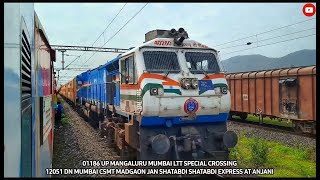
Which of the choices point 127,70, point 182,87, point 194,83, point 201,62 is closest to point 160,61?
point 182,87

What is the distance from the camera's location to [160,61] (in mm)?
7926

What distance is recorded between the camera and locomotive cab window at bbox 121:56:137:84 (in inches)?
322

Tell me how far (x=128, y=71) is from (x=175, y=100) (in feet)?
6.08

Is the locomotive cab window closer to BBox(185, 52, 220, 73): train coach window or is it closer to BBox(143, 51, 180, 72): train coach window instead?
BBox(143, 51, 180, 72): train coach window

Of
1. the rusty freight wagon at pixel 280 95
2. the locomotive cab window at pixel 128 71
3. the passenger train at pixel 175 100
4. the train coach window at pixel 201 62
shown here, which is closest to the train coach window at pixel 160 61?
the passenger train at pixel 175 100

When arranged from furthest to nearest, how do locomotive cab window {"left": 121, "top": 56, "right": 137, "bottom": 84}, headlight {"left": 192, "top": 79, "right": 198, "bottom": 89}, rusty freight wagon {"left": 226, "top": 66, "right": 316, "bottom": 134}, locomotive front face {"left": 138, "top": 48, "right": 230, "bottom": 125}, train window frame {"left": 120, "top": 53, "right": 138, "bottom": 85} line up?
rusty freight wagon {"left": 226, "top": 66, "right": 316, "bottom": 134} < locomotive cab window {"left": 121, "top": 56, "right": 137, "bottom": 84} < train window frame {"left": 120, "top": 53, "right": 138, "bottom": 85} < headlight {"left": 192, "top": 79, "right": 198, "bottom": 89} < locomotive front face {"left": 138, "top": 48, "right": 230, "bottom": 125}

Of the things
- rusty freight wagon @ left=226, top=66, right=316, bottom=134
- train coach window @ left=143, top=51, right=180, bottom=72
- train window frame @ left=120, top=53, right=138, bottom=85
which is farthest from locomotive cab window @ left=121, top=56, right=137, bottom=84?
rusty freight wagon @ left=226, top=66, right=316, bottom=134

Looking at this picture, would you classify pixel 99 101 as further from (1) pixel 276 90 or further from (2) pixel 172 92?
(1) pixel 276 90

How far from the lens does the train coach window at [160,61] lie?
7.78 metres

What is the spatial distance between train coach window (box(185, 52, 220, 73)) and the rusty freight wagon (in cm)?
748

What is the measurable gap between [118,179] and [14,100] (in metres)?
5.56

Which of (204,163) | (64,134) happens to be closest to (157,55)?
(204,163)

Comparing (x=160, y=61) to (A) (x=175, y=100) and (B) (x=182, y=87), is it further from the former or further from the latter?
(A) (x=175, y=100)

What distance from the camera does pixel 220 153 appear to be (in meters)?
7.79
